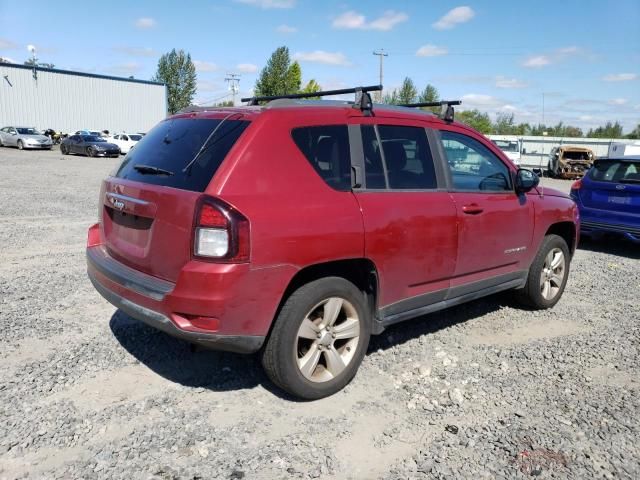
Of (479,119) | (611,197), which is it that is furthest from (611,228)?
(479,119)

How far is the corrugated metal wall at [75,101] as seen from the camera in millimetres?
44875

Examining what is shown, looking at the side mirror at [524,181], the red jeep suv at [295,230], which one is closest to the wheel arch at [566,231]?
the side mirror at [524,181]

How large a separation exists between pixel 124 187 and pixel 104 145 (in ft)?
106

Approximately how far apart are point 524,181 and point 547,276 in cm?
118

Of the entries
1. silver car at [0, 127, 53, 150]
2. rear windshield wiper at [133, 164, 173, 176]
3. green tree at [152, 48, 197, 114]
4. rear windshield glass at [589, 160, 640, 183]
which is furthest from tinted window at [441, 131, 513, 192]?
green tree at [152, 48, 197, 114]

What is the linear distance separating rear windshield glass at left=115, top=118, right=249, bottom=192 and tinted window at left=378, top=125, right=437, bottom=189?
1.12 meters

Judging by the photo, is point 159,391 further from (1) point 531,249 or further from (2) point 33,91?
(2) point 33,91

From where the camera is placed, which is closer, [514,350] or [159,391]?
[159,391]

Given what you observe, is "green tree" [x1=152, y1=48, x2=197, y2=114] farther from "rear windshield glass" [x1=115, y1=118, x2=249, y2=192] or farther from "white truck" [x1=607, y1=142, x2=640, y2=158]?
"rear windshield glass" [x1=115, y1=118, x2=249, y2=192]

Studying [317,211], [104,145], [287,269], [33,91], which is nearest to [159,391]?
[287,269]

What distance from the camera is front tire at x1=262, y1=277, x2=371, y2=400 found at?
323cm

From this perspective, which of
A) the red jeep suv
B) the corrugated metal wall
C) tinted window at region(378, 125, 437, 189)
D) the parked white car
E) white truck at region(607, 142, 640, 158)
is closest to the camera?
the red jeep suv

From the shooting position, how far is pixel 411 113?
13.6ft

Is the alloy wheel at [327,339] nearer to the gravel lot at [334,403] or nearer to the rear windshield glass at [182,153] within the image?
the gravel lot at [334,403]
